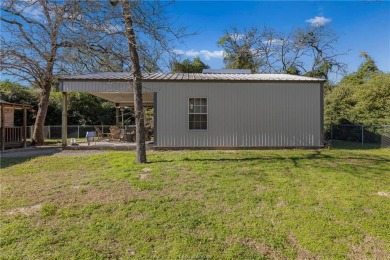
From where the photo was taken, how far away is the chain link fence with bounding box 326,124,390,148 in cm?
1232

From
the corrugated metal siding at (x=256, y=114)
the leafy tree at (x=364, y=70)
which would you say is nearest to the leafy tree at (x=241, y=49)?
the leafy tree at (x=364, y=70)

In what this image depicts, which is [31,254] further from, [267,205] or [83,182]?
[267,205]

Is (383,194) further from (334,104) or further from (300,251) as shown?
(334,104)

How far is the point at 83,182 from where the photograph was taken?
5801mm

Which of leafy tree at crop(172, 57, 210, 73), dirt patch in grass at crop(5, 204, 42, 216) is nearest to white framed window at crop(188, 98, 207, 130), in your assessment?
dirt patch in grass at crop(5, 204, 42, 216)

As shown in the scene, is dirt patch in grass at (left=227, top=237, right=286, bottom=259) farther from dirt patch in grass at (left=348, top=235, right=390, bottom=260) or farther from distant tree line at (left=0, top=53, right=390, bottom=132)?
distant tree line at (left=0, top=53, right=390, bottom=132)

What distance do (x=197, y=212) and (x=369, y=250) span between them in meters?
2.23

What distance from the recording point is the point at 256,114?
35.6 ft

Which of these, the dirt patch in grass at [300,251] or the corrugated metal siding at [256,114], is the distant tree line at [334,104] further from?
→ the dirt patch in grass at [300,251]

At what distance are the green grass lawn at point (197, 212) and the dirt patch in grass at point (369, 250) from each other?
0.01m

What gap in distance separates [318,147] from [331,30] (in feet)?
76.1

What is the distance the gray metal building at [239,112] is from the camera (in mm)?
10688

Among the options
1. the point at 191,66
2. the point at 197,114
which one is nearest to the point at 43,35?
the point at 197,114

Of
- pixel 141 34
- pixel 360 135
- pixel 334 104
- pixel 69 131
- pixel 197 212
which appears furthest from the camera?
pixel 69 131
